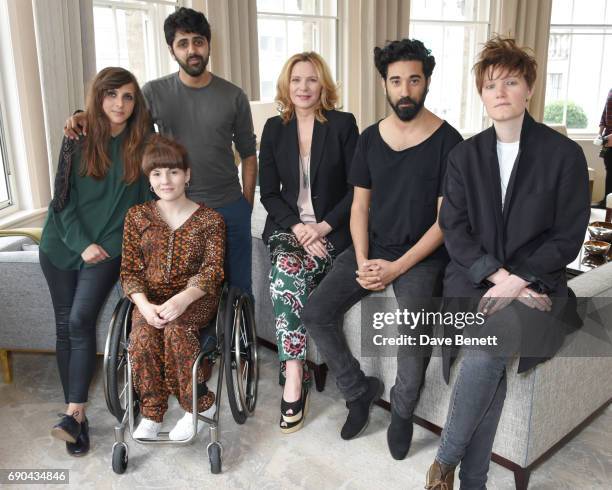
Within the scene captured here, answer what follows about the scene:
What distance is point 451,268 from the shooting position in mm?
1910

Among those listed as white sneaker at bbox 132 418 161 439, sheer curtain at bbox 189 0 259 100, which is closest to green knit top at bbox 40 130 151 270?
white sneaker at bbox 132 418 161 439

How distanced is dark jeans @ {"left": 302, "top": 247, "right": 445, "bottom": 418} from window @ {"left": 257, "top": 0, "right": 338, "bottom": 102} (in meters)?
3.30

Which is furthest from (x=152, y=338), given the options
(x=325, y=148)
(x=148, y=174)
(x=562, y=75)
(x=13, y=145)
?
(x=562, y=75)

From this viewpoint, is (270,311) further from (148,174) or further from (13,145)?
(13,145)

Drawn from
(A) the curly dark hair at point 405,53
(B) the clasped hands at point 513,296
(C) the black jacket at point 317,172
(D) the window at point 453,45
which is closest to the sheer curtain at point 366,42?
(D) the window at point 453,45

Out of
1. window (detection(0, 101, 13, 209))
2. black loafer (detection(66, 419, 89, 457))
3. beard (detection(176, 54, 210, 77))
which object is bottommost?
black loafer (detection(66, 419, 89, 457))

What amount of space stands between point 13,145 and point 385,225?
2267mm

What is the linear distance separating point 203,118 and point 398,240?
91 cm

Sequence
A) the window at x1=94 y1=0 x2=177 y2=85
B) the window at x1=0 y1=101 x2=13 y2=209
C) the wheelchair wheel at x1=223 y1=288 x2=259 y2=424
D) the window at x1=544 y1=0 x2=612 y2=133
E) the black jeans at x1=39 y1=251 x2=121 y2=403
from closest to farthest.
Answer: the wheelchair wheel at x1=223 y1=288 x2=259 y2=424 → the black jeans at x1=39 y1=251 x2=121 y2=403 → the window at x1=0 y1=101 x2=13 y2=209 → the window at x1=94 y1=0 x2=177 y2=85 → the window at x1=544 y1=0 x2=612 y2=133

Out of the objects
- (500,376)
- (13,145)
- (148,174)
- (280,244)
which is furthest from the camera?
(13,145)

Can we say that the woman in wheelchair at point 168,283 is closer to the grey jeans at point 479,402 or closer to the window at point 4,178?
the grey jeans at point 479,402

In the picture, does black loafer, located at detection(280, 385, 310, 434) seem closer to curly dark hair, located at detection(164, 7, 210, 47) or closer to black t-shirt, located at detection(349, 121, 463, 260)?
black t-shirt, located at detection(349, 121, 463, 260)

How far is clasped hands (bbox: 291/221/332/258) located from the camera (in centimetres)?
233

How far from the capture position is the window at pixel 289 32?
201 inches
